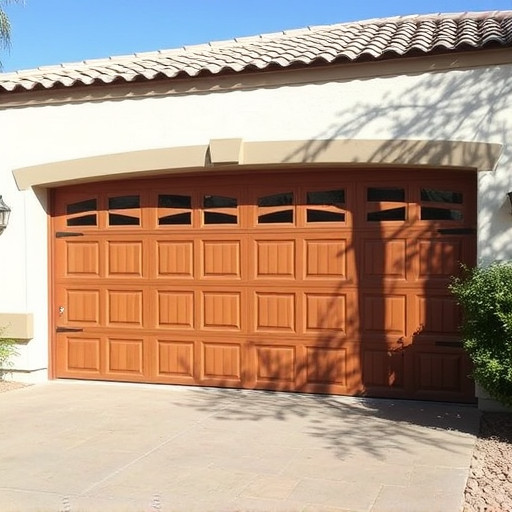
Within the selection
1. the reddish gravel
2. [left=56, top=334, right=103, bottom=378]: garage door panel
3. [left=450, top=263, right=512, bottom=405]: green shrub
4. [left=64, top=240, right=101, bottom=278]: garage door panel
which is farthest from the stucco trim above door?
the reddish gravel

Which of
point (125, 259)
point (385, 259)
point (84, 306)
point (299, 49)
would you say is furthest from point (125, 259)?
point (299, 49)

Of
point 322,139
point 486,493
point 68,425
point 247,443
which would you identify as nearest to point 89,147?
point 322,139

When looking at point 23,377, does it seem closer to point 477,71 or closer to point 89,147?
point 89,147

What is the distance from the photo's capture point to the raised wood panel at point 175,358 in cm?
854

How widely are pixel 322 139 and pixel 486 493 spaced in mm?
4273

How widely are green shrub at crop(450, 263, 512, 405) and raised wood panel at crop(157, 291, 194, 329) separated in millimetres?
3446

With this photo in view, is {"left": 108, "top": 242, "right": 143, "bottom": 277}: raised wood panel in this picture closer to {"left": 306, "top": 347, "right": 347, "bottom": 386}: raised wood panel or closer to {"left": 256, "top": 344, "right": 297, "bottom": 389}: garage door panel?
{"left": 256, "top": 344, "right": 297, "bottom": 389}: garage door panel

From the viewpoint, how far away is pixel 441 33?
822 centimetres

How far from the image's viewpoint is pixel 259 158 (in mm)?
7906

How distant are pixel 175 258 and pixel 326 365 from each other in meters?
2.32

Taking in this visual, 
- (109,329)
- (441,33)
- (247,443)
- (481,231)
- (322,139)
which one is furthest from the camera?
(109,329)

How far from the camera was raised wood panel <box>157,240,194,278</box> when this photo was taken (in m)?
8.52

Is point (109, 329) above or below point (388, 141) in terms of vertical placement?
below

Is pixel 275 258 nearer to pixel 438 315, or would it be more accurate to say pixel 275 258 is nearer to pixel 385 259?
pixel 385 259
